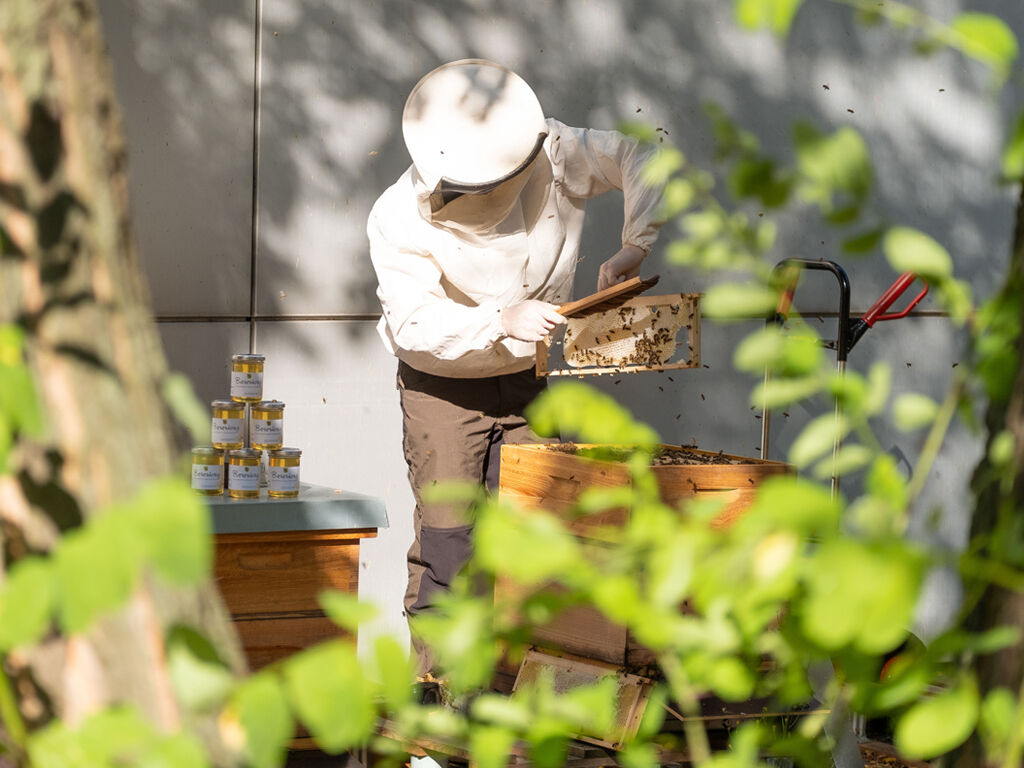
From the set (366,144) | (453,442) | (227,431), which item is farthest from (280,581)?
(366,144)

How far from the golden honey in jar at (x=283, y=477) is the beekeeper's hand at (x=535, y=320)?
703mm

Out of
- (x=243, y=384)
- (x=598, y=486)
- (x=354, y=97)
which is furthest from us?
(x=354, y=97)

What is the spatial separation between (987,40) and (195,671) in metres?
0.49

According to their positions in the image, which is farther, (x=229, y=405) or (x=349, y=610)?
(x=229, y=405)

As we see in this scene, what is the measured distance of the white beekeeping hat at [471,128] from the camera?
3293mm

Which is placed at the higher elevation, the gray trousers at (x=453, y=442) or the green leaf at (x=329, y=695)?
the green leaf at (x=329, y=695)

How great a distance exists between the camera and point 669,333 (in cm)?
319

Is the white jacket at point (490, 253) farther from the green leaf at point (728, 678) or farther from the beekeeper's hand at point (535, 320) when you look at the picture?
the green leaf at point (728, 678)

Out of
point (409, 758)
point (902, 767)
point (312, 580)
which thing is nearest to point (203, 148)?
point (312, 580)

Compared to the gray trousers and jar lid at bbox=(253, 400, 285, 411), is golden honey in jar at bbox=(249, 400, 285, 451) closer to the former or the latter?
jar lid at bbox=(253, 400, 285, 411)

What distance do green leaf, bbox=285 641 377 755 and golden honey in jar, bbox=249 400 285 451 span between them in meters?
2.82

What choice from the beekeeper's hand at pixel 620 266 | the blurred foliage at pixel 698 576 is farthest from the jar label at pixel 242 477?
the blurred foliage at pixel 698 576

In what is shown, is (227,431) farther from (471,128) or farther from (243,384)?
(471,128)

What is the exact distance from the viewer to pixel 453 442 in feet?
12.2
